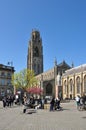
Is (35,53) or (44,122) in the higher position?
(35,53)

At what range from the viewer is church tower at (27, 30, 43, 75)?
494ft

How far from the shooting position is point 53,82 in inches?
5064

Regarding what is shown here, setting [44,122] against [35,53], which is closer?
[44,122]

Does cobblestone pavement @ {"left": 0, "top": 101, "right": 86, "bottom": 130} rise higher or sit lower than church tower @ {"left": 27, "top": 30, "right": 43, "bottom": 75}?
lower

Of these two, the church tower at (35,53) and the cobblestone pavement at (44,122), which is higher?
the church tower at (35,53)

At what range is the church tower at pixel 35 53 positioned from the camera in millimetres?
150500

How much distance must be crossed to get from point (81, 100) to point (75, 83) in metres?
60.9

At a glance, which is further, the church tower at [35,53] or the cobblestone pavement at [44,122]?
the church tower at [35,53]

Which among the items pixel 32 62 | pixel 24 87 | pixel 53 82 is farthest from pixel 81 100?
pixel 32 62

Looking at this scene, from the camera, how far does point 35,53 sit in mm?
151875

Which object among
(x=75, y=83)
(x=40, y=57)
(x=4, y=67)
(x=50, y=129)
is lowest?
(x=50, y=129)

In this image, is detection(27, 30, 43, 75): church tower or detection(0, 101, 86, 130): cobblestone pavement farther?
detection(27, 30, 43, 75): church tower

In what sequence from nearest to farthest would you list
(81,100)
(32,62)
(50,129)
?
1. (50,129)
2. (81,100)
3. (32,62)

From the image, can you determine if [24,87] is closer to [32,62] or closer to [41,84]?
[41,84]
